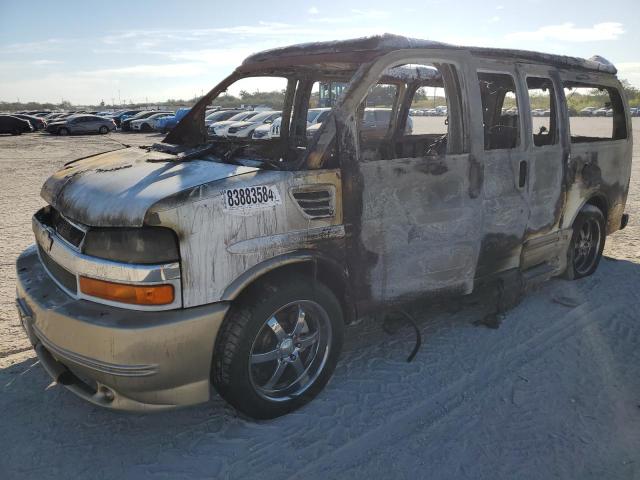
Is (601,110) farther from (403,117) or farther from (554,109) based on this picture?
(403,117)

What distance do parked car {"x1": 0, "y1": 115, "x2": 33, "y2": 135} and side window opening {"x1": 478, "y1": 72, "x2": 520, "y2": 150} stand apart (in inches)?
1303

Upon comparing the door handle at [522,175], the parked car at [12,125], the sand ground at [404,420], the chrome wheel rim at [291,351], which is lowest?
the sand ground at [404,420]

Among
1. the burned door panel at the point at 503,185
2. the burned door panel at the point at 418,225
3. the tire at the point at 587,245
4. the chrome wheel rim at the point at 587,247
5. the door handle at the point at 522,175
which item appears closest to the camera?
the burned door panel at the point at 418,225

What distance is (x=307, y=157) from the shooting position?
275 centimetres

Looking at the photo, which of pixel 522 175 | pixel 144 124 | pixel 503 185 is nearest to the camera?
pixel 503 185

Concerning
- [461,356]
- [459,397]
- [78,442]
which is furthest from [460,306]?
[78,442]

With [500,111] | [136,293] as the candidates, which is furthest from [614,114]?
[136,293]

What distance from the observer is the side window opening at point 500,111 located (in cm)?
386

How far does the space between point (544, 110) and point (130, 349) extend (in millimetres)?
3729

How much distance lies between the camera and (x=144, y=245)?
7.68 ft

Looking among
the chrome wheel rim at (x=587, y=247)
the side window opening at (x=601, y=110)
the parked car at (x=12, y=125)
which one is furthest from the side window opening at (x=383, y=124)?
the parked car at (x=12, y=125)

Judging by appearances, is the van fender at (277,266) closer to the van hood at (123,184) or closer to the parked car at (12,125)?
the van hood at (123,184)

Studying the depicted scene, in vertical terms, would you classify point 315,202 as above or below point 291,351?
above

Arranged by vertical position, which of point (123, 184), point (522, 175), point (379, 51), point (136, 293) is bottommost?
point (136, 293)
